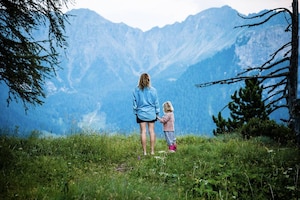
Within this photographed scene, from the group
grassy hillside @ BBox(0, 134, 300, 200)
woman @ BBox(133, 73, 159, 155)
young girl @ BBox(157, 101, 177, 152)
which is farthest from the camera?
young girl @ BBox(157, 101, 177, 152)

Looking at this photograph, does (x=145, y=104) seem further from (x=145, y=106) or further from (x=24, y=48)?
(x=24, y=48)

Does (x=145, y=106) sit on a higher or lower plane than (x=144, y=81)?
lower

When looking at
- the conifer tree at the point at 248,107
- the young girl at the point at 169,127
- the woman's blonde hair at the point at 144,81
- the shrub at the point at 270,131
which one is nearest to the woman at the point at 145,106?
the woman's blonde hair at the point at 144,81

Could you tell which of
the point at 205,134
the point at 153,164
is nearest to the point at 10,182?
the point at 153,164

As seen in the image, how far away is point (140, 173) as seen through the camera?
603 cm

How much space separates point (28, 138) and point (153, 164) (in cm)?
466

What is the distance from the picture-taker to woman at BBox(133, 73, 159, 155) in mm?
8602

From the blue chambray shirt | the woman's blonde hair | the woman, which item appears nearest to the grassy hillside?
the woman

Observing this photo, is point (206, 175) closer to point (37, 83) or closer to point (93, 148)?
point (93, 148)

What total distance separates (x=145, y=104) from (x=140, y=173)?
9.62 ft

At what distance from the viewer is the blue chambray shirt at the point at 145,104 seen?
8.62 meters

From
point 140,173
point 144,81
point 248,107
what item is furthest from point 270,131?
point 140,173

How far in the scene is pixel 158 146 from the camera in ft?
35.6

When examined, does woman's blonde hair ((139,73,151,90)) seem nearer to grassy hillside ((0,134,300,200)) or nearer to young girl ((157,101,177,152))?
young girl ((157,101,177,152))
